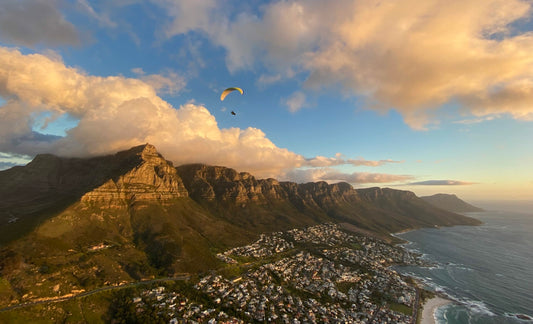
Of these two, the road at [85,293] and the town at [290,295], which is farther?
the town at [290,295]

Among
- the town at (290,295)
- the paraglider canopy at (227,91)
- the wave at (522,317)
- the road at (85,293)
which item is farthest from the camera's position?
the wave at (522,317)

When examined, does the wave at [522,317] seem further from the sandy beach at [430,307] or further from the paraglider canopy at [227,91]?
the paraglider canopy at [227,91]

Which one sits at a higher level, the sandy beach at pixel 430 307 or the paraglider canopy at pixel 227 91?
the paraglider canopy at pixel 227 91

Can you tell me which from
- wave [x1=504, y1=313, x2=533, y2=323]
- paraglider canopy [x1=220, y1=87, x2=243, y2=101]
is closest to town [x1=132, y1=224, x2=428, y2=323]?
wave [x1=504, y1=313, x2=533, y2=323]

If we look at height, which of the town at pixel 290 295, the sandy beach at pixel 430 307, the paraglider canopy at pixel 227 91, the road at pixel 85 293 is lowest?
the sandy beach at pixel 430 307

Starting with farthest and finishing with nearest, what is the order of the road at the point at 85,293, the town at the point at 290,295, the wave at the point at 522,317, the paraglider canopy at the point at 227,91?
the wave at the point at 522,317 < the town at the point at 290,295 < the road at the point at 85,293 < the paraglider canopy at the point at 227,91

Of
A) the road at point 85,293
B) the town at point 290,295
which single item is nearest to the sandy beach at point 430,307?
the town at point 290,295

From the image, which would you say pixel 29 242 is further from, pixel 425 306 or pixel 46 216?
pixel 425 306
